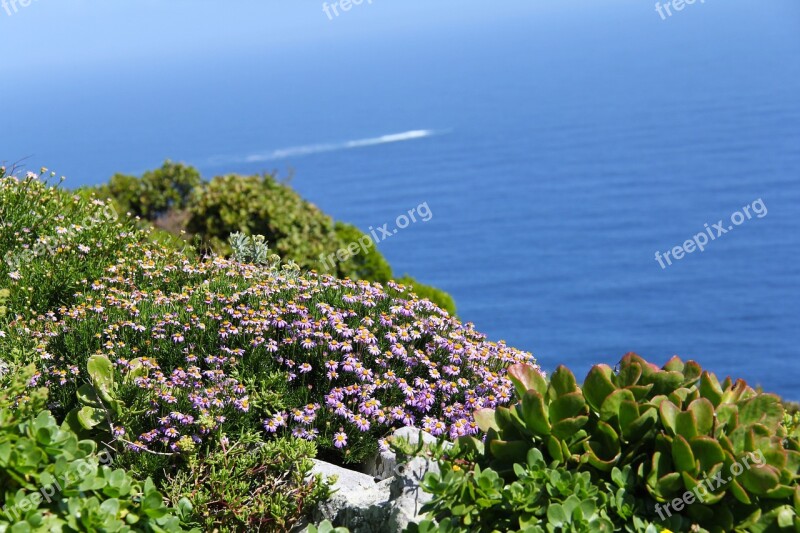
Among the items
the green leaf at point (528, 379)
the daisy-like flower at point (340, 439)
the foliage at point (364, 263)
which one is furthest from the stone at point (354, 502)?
the foliage at point (364, 263)

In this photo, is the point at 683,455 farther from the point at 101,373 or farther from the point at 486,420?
the point at 101,373

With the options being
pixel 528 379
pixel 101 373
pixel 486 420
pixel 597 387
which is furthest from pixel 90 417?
pixel 597 387

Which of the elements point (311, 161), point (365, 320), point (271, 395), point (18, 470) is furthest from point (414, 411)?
point (311, 161)

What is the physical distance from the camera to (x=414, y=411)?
4.55 meters

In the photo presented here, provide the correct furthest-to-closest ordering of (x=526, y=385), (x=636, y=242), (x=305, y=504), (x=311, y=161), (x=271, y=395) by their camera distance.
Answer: (x=311, y=161) < (x=636, y=242) < (x=271, y=395) < (x=305, y=504) < (x=526, y=385)

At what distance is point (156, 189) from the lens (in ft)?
51.6

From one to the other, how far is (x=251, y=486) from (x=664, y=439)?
2.02 meters

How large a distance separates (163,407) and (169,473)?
322 mm

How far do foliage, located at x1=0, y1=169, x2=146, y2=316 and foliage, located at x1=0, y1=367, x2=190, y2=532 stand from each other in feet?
8.95

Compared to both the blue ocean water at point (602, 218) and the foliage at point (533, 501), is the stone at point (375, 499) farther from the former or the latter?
the blue ocean water at point (602, 218)

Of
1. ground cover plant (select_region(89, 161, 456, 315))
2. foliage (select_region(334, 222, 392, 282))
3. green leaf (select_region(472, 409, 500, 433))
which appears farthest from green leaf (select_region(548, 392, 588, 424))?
foliage (select_region(334, 222, 392, 282))

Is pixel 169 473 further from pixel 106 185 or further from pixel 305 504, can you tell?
pixel 106 185

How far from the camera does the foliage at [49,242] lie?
563 cm

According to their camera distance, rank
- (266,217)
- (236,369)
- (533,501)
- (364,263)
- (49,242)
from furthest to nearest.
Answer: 1. (364,263)
2. (266,217)
3. (49,242)
4. (236,369)
5. (533,501)
